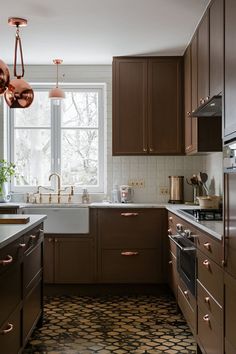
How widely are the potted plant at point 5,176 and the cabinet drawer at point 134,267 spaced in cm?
134

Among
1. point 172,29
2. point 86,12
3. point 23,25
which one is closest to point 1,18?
point 23,25

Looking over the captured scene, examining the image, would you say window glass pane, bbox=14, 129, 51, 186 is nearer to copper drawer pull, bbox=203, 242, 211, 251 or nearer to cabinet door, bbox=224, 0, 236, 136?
copper drawer pull, bbox=203, 242, 211, 251

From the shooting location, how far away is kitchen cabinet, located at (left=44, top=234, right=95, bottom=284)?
4.86m

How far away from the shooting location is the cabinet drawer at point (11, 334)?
2.38 meters

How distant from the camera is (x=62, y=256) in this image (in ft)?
15.9

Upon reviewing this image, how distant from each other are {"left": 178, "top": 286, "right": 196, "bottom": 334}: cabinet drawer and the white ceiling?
7.26 feet

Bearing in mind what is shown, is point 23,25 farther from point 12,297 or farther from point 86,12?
point 12,297

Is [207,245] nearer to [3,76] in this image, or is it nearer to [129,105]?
[3,76]

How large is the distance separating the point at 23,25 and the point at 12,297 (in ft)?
7.79

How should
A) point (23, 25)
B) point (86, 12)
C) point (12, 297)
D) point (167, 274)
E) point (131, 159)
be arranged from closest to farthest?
point (12, 297) < point (86, 12) < point (23, 25) < point (167, 274) < point (131, 159)

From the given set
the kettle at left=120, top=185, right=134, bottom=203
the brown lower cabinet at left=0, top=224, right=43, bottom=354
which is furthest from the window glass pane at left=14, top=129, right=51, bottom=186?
the brown lower cabinet at left=0, top=224, right=43, bottom=354

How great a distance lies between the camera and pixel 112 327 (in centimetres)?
377

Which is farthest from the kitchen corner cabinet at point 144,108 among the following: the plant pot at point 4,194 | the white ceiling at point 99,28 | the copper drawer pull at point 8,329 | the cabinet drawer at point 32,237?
the copper drawer pull at point 8,329

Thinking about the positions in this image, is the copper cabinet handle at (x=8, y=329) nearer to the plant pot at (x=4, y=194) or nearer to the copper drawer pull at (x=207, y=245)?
the copper drawer pull at (x=207, y=245)
